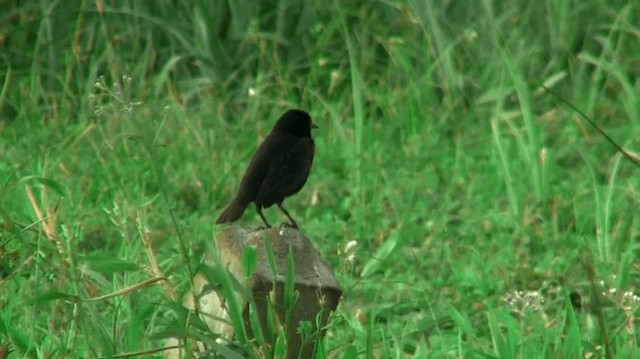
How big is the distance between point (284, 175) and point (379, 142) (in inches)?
90.7

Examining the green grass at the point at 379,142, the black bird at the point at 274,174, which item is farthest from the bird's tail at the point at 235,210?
the green grass at the point at 379,142

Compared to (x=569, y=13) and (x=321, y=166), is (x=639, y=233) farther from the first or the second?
(x=569, y=13)

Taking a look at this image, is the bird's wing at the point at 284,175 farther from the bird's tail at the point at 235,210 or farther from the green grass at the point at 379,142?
the green grass at the point at 379,142

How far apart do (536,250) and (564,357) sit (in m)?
1.70

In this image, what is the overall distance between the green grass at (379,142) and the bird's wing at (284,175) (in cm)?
39

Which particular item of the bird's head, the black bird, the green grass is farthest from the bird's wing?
the green grass

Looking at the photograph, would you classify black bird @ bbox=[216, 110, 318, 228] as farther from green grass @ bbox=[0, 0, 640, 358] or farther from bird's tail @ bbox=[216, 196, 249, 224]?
green grass @ bbox=[0, 0, 640, 358]

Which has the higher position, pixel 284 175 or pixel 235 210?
pixel 284 175

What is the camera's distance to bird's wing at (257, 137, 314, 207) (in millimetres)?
3865

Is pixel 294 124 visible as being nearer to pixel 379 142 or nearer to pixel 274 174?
pixel 274 174

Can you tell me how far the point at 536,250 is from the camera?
5.12 meters

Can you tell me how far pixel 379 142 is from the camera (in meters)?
6.14

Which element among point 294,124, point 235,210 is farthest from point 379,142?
point 235,210

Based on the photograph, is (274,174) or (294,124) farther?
(294,124)
